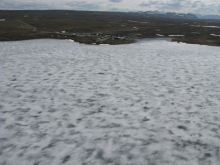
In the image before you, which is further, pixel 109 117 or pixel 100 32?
pixel 100 32

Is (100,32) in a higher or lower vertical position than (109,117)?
higher

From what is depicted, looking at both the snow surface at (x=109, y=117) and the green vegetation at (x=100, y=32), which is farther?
the green vegetation at (x=100, y=32)

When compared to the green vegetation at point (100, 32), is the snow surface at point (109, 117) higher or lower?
lower

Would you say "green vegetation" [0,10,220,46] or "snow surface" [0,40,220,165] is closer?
"snow surface" [0,40,220,165]

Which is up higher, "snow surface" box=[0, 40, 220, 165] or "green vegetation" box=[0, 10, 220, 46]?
"green vegetation" box=[0, 10, 220, 46]

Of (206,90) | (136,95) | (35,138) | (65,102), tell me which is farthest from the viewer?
(206,90)

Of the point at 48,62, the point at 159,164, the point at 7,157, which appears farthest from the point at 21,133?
the point at 48,62

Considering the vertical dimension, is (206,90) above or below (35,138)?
above

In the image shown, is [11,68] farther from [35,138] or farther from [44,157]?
[44,157]
